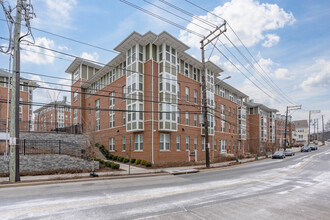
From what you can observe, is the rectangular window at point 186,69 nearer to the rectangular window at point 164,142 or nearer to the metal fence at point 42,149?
the rectangular window at point 164,142

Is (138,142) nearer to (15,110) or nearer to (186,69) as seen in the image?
(186,69)

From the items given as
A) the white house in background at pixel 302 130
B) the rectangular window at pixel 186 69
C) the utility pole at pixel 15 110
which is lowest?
the white house in background at pixel 302 130

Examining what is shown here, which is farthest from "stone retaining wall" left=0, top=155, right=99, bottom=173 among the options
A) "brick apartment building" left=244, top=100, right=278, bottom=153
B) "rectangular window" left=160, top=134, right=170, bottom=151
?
"brick apartment building" left=244, top=100, right=278, bottom=153

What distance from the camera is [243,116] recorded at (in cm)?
5344

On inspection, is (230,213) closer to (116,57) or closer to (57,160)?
(57,160)

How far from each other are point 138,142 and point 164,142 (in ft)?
10.7

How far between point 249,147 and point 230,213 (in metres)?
55.1

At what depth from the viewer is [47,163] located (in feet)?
55.3

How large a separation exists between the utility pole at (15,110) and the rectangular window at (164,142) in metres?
14.8

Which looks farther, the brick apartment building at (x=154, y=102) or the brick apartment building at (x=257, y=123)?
the brick apartment building at (x=257, y=123)

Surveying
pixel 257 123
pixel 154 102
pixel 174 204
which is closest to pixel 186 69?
pixel 154 102

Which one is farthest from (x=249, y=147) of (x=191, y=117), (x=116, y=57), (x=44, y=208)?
(x=44, y=208)

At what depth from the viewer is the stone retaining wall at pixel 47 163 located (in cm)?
1594

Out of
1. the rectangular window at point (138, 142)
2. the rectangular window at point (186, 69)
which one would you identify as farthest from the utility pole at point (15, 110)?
the rectangular window at point (186, 69)
